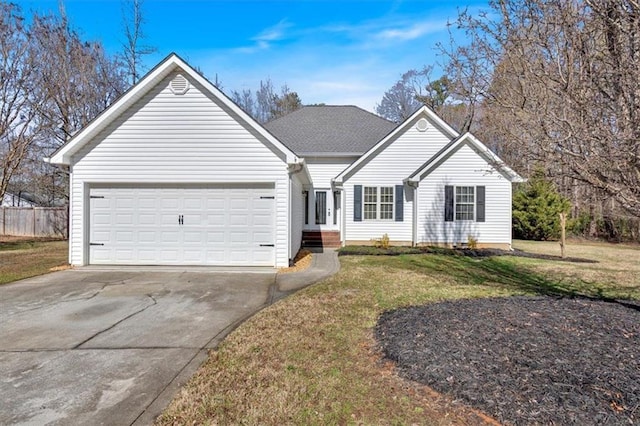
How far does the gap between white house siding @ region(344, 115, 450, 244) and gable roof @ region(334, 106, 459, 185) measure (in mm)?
162

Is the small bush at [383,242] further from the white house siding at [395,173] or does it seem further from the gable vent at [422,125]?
the gable vent at [422,125]

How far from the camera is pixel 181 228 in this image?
9695 millimetres

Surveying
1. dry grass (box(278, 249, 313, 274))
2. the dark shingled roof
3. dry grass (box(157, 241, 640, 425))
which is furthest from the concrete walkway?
the dark shingled roof

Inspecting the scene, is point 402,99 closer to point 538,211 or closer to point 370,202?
point 538,211

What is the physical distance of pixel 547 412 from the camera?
2.66 meters

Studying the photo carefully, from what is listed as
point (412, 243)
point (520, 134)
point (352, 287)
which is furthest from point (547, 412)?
point (412, 243)

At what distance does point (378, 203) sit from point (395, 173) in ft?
4.87

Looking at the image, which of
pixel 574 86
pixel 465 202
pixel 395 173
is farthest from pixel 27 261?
pixel 465 202

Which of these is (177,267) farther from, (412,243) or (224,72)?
(224,72)

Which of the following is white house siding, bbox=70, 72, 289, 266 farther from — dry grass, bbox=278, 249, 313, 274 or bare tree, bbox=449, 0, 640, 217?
bare tree, bbox=449, 0, 640, 217

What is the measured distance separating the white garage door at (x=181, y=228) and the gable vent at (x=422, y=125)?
8.53 meters

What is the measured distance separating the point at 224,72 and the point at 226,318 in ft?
88.6

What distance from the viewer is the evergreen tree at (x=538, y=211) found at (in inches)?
745

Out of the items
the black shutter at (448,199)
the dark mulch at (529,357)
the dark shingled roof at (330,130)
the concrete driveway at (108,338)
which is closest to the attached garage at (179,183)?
the concrete driveway at (108,338)
